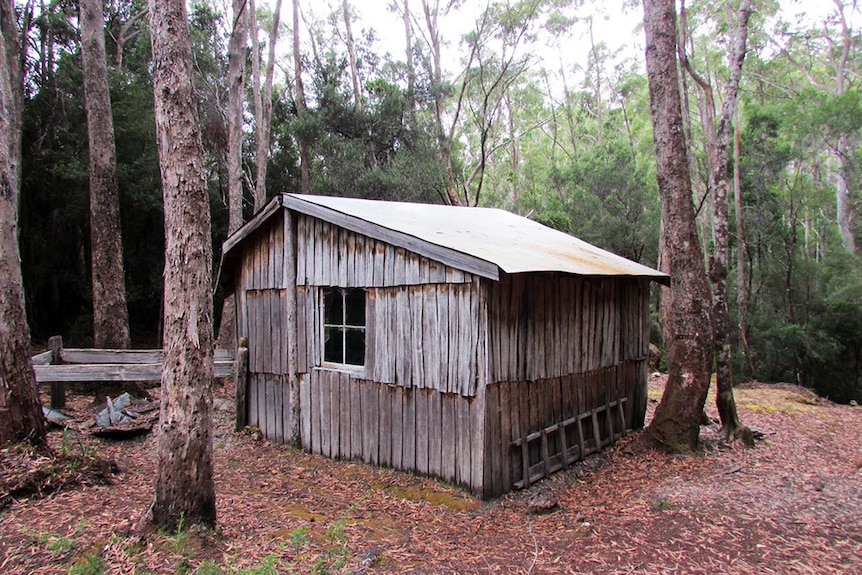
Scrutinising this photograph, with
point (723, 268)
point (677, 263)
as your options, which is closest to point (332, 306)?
point (677, 263)

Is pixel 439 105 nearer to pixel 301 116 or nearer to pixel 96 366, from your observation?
pixel 301 116

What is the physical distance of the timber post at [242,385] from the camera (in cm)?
951

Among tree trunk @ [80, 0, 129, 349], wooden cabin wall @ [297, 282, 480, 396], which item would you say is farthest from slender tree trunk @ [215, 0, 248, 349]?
wooden cabin wall @ [297, 282, 480, 396]

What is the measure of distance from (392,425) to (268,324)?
3.15 metres

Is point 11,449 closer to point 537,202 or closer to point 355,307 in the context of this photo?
point 355,307

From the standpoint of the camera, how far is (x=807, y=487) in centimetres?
657

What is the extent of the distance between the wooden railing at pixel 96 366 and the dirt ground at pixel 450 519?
96 cm

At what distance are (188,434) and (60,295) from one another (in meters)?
17.1

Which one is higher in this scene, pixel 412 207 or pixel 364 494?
pixel 412 207

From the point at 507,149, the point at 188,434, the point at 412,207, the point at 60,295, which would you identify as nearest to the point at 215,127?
the point at 60,295

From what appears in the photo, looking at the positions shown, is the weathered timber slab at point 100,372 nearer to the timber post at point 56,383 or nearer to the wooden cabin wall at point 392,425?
the timber post at point 56,383

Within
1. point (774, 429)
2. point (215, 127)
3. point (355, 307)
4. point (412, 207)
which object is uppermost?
point (215, 127)

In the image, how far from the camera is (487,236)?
8000 mm

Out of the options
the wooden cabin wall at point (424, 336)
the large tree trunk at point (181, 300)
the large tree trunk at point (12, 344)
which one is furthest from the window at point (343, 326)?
the large tree trunk at point (12, 344)
